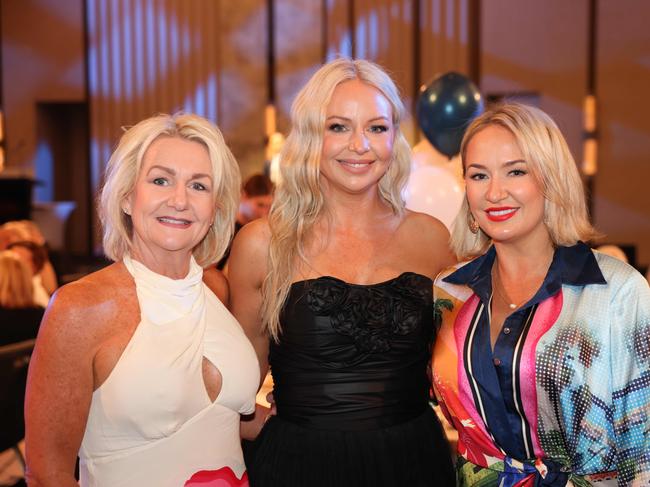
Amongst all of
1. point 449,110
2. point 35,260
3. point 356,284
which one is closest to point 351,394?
point 356,284

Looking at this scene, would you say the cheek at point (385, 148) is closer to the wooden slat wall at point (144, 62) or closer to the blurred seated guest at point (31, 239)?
the blurred seated guest at point (31, 239)

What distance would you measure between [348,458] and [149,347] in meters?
0.70

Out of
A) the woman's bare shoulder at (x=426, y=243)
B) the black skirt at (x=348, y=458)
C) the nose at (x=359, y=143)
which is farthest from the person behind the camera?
the woman's bare shoulder at (x=426, y=243)

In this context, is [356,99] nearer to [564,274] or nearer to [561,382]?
[564,274]

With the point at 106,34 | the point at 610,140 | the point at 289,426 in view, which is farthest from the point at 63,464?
the point at 106,34

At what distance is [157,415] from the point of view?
1732 mm

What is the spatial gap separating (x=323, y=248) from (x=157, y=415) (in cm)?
81

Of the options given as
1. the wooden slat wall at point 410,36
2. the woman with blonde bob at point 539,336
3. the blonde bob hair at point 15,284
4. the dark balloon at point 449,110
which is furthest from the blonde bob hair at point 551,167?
the wooden slat wall at point 410,36

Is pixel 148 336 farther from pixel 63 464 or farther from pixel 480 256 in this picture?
pixel 480 256

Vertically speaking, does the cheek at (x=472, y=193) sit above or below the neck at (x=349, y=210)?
above

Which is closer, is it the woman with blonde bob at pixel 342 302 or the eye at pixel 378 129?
the woman with blonde bob at pixel 342 302

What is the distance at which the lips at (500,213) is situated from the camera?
188 cm

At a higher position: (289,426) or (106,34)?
(106,34)

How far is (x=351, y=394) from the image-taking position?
2.15m
